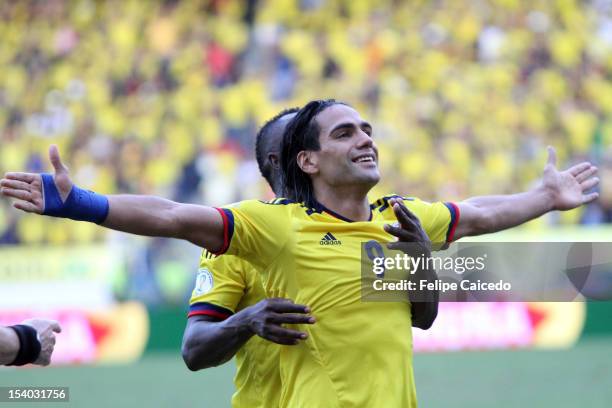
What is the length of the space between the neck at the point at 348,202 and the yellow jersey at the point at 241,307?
643 mm

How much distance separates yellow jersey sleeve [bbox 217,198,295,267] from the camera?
4.28 meters

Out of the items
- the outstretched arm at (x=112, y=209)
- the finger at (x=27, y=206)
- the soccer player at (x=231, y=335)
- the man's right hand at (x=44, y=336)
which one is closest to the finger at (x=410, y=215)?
the outstretched arm at (x=112, y=209)

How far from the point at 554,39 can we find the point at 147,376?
9.25 metres

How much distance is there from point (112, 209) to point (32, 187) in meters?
0.32

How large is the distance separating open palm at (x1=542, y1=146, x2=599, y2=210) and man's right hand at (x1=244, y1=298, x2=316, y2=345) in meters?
1.54

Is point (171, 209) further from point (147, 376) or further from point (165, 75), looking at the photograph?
point (165, 75)

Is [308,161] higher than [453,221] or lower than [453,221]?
higher

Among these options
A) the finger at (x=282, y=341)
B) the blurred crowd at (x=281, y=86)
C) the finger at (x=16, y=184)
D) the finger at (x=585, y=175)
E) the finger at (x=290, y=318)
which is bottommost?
the finger at (x=282, y=341)

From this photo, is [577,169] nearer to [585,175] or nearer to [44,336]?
[585,175]

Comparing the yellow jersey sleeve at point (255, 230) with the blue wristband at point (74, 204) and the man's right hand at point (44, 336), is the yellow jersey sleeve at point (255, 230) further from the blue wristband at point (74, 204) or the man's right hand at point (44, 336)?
the man's right hand at point (44, 336)

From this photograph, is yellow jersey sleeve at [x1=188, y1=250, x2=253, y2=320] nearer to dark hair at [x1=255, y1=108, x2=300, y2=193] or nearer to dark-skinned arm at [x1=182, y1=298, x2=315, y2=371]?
dark-skinned arm at [x1=182, y1=298, x2=315, y2=371]

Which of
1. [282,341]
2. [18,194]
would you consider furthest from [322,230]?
[18,194]

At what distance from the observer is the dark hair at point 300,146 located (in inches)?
186

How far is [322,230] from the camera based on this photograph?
14.5 ft
